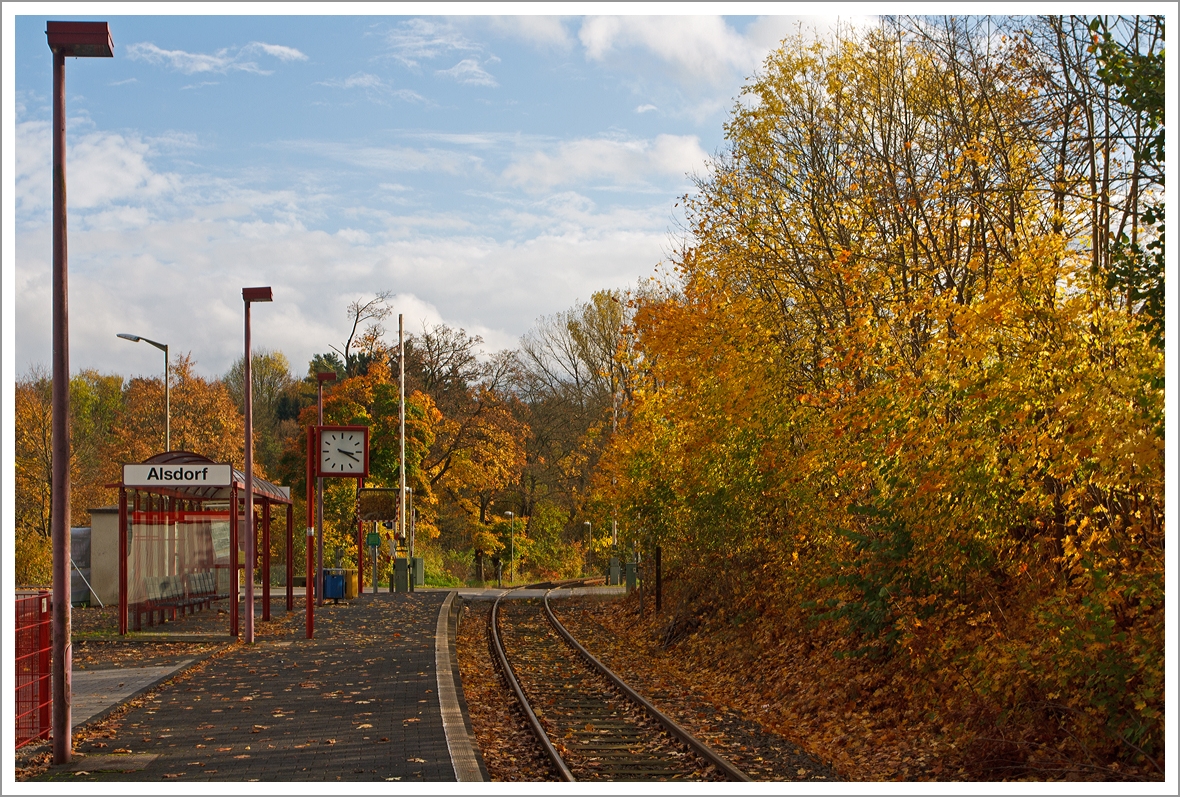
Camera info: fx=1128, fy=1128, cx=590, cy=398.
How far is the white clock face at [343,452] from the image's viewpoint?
26500mm

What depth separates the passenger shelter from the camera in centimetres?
1981

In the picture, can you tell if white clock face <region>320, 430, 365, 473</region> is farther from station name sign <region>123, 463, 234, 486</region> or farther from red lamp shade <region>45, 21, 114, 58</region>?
red lamp shade <region>45, 21, 114, 58</region>

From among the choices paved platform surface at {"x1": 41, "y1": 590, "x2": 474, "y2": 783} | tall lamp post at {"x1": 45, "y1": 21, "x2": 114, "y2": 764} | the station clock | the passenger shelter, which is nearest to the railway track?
paved platform surface at {"x1": 41, "y1": 590, "x2": 474, "y2": 783}

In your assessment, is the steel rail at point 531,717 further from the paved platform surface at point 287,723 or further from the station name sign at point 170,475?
the station name sign at point 170,475

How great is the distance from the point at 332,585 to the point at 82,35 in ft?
80.0

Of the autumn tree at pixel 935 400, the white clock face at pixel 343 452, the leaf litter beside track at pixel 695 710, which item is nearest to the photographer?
the autumn tree at pixel 935 400

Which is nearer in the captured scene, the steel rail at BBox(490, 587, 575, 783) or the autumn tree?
the autumn tree

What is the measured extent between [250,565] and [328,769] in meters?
11.8

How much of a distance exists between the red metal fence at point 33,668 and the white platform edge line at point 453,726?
3.72 metres

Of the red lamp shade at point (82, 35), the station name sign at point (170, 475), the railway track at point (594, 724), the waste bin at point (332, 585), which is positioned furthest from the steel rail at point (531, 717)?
the waste bin at point (332, 585)

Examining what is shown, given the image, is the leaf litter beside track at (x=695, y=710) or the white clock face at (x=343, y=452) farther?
the white clock face at (x=343, y=452)

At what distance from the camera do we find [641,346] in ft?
92.9

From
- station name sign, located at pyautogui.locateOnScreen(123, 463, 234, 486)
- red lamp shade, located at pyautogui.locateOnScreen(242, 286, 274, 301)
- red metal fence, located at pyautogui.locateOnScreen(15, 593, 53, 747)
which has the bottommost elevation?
red metal fence, located at pyautogui.locateOnScreen(15, 593, 53, 747)

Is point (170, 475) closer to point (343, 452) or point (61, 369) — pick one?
point (343, 452)
